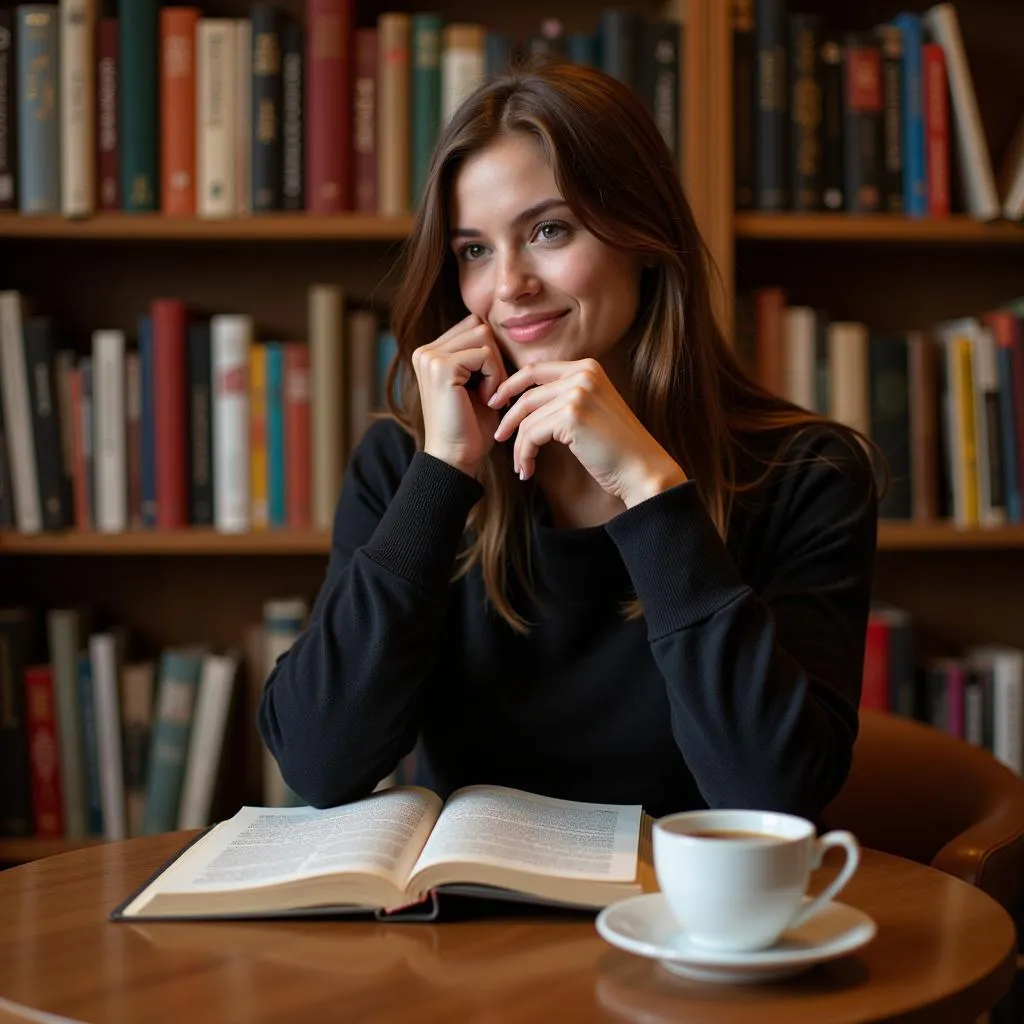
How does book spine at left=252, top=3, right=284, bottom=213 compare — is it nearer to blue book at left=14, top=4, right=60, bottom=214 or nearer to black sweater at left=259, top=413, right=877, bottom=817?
blue book at left=14, top=4, right=60, bottom=214

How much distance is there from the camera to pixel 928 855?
1.30 metres

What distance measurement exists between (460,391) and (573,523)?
0.21 meters

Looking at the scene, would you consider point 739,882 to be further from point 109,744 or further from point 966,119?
point 966,119

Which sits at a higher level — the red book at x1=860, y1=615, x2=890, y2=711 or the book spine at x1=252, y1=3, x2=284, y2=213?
the book spine at x1=252, y1=3, x2=284, y2=213

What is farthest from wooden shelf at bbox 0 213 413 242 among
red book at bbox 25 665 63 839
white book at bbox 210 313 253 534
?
red book at bbox 25 665 63 839

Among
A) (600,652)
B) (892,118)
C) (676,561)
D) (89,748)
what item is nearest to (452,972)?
(676,561)

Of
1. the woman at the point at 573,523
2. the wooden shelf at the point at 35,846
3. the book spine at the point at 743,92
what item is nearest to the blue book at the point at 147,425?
the wooden shelf at the point at 35,846

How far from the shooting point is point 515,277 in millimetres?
1285

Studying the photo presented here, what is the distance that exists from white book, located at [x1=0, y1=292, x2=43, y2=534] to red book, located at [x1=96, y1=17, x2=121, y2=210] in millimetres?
213

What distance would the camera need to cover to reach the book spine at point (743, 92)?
1983mm

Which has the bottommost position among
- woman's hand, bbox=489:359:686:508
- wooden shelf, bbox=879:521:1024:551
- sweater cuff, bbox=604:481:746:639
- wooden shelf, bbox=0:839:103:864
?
wooden shelf, bbox=0:839:103:864

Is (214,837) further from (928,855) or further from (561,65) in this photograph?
(561,65)

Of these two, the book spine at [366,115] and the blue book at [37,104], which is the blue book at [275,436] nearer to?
the book spine at [366,115]

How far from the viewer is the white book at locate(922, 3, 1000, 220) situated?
2.02 m
